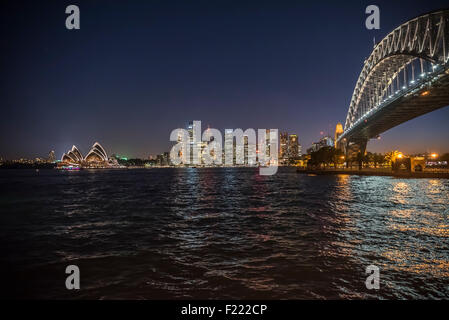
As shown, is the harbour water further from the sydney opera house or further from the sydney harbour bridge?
the sydney opera house

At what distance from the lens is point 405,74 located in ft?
209

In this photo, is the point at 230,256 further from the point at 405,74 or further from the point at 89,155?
the point at 89,155

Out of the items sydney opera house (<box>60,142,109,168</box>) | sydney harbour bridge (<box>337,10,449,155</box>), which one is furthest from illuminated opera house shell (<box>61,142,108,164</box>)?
sydney harbour bridge (<box>337,10,449,155</box>)

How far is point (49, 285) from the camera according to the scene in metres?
6.69

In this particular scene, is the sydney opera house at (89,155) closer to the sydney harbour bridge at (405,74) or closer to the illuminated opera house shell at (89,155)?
the illuminated opera house shell at (89,155)

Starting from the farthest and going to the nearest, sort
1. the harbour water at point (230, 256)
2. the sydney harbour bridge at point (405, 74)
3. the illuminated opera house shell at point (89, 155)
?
1. the illuminated opera house shell at point (89, 155)
2. the sydney harbour bridge at point (405, 74)
3. the harbour water at point (230, 256)

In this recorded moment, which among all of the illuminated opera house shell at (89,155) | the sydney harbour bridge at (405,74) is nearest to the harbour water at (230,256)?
the sydney harbour bridge at (405,74)

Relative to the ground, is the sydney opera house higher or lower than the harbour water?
higher

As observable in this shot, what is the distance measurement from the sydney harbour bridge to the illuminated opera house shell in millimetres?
150508

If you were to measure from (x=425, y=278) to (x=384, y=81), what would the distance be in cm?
9290

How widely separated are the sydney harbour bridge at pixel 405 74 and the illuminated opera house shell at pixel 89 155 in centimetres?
15051

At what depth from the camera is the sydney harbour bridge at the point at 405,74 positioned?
43938mm

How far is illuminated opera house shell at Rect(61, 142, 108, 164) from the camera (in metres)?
177
